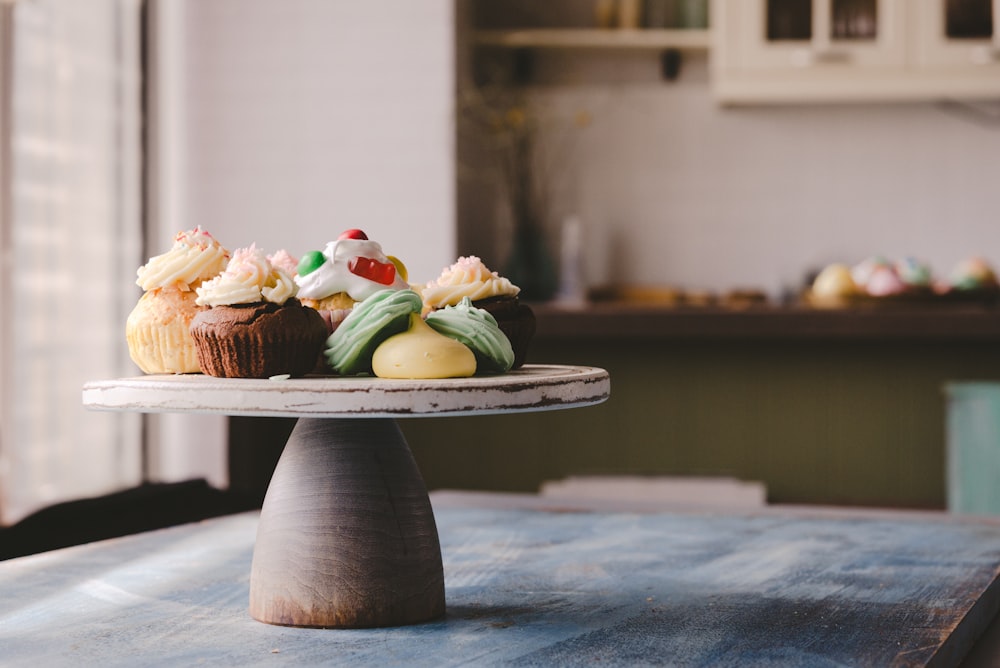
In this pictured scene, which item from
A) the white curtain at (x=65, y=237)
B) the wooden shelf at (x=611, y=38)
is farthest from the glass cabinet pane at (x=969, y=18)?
the white curtain at (x=65, y=237)

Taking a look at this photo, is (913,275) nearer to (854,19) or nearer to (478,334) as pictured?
(854,19)

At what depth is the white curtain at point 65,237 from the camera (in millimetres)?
2846

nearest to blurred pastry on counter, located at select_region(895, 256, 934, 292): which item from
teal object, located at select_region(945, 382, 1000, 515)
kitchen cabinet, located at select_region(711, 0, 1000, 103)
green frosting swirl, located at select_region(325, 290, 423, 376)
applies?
teal object, located at select_region(945, 382, 1000, 515)

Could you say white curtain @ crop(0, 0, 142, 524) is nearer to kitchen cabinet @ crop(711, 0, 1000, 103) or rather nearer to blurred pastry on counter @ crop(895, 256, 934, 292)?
kitchen cabinet @ crop(711, 0, 1000, 103)

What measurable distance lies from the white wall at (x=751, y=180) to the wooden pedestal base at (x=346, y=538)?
3305 millimetres

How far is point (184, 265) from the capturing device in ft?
3.17

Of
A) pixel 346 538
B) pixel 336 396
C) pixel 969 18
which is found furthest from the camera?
pixel 969 18

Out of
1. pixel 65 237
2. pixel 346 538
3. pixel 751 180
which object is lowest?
pixel 346 538

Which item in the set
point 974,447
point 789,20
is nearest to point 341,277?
point 974,447

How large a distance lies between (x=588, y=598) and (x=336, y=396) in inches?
11.5

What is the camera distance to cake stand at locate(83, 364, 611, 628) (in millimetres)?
780

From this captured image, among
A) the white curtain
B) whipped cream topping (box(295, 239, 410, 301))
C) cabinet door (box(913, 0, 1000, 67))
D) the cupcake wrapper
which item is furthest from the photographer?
cabinet door (box(913, 0, 1000, 67))

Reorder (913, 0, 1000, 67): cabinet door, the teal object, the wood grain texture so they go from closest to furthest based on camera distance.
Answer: the wood grain texture, the teal object, (913, 0, 1000, 67): cabinet door

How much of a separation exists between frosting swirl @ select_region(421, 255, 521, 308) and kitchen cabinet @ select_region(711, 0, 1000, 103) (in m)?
2.86
